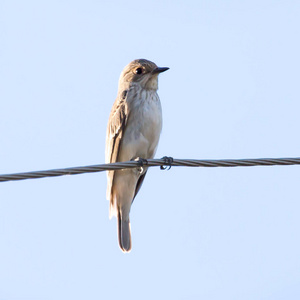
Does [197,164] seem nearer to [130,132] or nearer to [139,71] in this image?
[130,132]

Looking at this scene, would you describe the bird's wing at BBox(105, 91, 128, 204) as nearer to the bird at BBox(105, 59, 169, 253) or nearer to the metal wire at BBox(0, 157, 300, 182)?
the bird at BBox(105, 59, 169, 253)

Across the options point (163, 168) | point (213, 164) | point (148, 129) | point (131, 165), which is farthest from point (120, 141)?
point (213, 164)

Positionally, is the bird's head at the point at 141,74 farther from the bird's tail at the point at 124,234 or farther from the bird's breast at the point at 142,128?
the bird's tail at the point at 124,234

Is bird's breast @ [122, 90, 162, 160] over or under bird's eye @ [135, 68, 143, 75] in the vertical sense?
under

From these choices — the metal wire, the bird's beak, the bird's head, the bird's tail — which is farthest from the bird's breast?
the metal wire

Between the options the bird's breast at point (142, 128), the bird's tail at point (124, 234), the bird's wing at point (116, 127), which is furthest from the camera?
the bird's tail at point (124, 234)

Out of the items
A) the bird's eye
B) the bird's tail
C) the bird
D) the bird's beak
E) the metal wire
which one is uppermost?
the bird's eye

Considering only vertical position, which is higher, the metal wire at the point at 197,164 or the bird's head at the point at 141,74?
the bird's head at the point at 141,74

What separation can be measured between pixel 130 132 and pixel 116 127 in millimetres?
271

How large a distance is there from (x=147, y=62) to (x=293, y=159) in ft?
13.7

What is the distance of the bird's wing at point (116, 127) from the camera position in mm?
9117

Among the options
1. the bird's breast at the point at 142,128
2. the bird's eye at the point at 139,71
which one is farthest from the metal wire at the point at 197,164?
the bird's eye at the point at 139,71

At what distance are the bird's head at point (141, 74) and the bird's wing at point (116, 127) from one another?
317 millimetres

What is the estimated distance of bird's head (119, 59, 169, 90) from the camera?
9.59 meters
